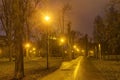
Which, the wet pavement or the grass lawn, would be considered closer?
the wet pavement

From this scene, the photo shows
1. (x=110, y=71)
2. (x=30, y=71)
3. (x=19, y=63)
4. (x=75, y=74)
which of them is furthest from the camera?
(x=30, y=71)

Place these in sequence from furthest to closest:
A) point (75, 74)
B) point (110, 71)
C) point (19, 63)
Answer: point (110, 71)
point (75, 74)
point (19, 63)

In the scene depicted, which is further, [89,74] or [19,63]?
[89,74]

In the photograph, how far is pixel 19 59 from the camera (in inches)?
979

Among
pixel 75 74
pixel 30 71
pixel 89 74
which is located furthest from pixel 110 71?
pixel 30 71

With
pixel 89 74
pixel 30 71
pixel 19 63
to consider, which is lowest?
pixel 89 74

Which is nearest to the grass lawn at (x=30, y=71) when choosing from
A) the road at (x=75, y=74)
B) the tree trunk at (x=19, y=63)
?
the tree trunk at (x=19, y=63)

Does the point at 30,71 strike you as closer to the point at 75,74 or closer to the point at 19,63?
the point at 75,74

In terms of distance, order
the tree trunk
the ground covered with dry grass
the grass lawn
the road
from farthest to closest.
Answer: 1. the grass lawn
2. the tree trunk
3. the ground covered with dry grass
4. the road

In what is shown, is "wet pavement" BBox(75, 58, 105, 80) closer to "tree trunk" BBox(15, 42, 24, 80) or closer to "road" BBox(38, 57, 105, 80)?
"road" BBox(38, 57, 105, 80)

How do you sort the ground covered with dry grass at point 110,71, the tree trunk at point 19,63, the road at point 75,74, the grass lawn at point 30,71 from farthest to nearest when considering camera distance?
the grass lawn at point 30,71
the tree trunk at point 19,63
the ground covered with dry grass at point 110,71
the road at point 75,74

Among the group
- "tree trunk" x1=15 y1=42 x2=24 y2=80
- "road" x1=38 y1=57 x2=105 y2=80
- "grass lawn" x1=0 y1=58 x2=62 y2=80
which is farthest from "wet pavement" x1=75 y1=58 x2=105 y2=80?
"tree trunk" x1=15 y1=42 x2=24 y2=80

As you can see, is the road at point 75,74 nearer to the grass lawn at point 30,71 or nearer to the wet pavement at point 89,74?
the wet pavement at point 89,74

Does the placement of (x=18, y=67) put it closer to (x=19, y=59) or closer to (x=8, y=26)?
(x=19, y=59)
